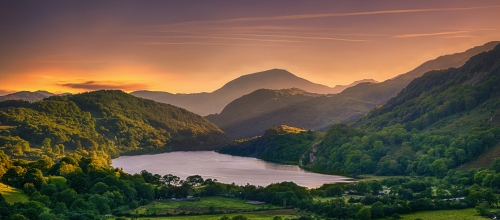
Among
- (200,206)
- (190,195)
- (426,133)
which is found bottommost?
(200,206)

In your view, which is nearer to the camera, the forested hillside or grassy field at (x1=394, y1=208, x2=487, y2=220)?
grassy field at (x1=394, y1=208, x2=487, y2=220)

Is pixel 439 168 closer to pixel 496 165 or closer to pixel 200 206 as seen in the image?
pixel 496 165

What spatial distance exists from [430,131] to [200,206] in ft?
284

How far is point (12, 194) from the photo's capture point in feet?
201

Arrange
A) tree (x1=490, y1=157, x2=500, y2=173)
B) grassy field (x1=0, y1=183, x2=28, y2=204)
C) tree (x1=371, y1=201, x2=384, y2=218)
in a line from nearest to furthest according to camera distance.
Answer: tree (x1=371, y1=201, x2=384, y2=218) → grassy field (x1=0, y1=183, x2=28, y2=204) → tree (x1=490, y1=157, x2=500, y2=173)

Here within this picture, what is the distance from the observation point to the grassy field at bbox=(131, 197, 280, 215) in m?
64.6

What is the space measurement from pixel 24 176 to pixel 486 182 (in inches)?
2679

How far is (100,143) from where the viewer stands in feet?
584

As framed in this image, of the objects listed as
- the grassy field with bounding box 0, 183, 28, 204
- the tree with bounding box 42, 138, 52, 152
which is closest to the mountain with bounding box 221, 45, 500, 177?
the tree with bounding box 42, 138, 52, 152

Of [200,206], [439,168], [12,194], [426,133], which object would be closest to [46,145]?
[12,194]

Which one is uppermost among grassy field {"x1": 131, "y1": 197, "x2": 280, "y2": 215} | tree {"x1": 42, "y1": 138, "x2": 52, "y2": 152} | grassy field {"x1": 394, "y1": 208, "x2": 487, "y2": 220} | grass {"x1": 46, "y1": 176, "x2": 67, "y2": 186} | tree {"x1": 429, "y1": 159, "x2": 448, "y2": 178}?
tree {"x1": 42, "y1": 138, "x2": 52, "y2": 152}

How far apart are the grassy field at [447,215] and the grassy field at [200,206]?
58.9ft

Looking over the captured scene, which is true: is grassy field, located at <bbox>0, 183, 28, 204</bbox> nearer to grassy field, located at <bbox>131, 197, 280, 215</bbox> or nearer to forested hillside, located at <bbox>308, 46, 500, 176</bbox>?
grassy field, located at <bbox>131, 197, 280, 215</bbox>

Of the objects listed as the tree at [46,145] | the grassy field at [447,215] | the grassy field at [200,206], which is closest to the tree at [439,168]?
the grassy field at [447,215]
